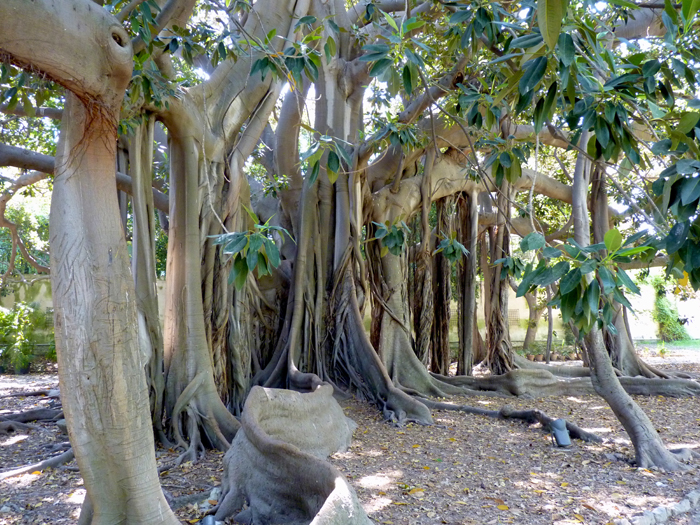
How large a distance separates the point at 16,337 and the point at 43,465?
22.3 ft

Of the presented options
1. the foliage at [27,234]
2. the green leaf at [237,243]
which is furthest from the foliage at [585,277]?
the foliage at [27,234]

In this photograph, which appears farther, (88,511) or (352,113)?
(352,113)

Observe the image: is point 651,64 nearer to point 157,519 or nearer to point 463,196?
point 157,519

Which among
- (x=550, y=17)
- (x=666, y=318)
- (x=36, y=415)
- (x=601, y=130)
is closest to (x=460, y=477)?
(x=601, y=130)

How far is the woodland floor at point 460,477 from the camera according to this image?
2.99m

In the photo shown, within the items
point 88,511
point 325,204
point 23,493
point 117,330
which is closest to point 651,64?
point 117,330

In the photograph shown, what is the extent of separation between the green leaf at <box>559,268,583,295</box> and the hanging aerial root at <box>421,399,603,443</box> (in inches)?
123

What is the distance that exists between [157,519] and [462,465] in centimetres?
225

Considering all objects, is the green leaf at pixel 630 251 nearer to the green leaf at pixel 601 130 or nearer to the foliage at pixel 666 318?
the green leaf at pixel 601 130

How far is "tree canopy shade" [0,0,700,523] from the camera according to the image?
216cm

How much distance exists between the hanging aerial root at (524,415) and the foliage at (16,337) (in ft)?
23.9

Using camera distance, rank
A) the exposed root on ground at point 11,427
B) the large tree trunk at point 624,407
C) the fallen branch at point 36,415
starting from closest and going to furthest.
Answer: the large tree trunk at point 624,407
the exposed root on ground at point 11,427
the fallen branch at point 36,415

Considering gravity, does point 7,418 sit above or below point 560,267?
below

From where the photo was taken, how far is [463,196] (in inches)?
325
